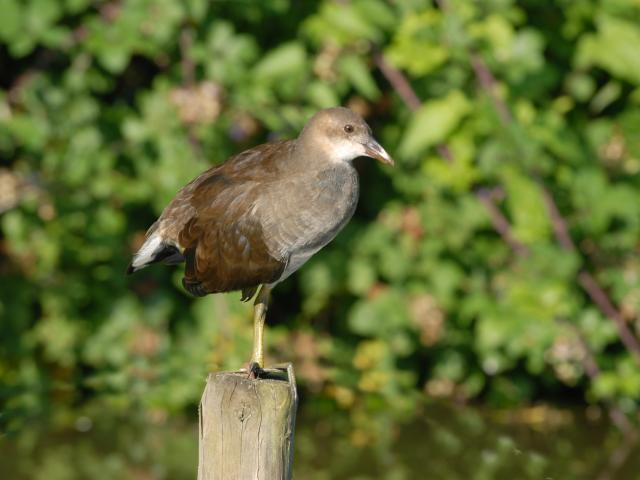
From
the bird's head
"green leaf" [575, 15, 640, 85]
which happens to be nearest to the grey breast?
the bird's head

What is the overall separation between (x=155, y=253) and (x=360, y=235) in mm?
2838

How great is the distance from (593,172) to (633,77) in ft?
2.02

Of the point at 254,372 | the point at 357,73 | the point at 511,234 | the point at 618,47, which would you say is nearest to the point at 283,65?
the point at 357,73

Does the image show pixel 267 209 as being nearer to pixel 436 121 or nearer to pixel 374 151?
pixel 374 151

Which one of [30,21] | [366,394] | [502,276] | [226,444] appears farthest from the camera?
[366,394]

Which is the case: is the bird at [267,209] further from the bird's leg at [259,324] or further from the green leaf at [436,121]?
the green leaf at [436,121]

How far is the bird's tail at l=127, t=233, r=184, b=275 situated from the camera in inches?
190

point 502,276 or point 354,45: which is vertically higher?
point 354,45

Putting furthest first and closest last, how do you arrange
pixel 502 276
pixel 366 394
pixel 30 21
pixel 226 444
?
1. pixel 366 394
2. pixel 502 276
3. pixel 30 21
4. pixel 226 444

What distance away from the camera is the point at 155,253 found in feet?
16.0

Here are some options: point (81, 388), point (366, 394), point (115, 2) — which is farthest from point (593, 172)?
point (81, 388)

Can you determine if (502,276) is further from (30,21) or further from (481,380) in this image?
(30,21)

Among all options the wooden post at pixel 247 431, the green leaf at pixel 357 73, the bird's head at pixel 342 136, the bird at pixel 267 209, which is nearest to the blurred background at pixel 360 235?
the green leaf at pixel 357 73

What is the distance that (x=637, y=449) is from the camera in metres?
7.27
